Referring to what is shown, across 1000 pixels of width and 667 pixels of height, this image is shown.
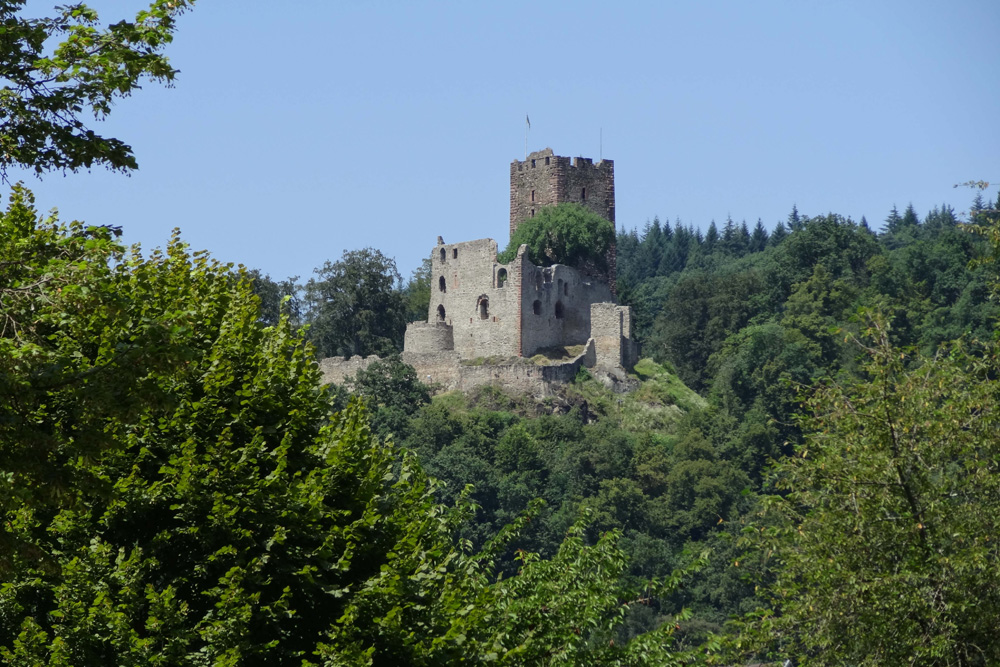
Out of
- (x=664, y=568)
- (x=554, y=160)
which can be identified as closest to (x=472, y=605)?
(x=664, y=568)

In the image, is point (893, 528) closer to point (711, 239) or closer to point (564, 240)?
point (564, 240)

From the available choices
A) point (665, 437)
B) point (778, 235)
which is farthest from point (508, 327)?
point (778, 235)

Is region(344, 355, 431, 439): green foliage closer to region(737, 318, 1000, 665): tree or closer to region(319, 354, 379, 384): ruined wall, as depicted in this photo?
region(319, 354, 379, 384): ruined wall

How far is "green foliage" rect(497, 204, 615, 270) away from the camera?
6725cm

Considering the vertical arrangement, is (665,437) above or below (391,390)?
below

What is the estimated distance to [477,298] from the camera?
63.6m

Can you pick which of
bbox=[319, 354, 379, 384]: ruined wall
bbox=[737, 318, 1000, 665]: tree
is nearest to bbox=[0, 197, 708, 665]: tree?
bbox=[737, 318, 1000, 665]: tree

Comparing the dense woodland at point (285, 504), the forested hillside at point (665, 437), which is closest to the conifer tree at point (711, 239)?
the forested hillside at point (665, 437)

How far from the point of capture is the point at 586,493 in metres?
65.4

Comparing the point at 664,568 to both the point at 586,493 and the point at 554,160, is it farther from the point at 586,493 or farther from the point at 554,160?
the point at 554,160

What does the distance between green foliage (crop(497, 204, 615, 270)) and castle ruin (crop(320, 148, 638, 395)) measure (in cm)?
151

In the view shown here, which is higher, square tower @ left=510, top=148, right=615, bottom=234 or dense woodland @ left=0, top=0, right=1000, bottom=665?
square tower @ left=510, top=148, right=615, bottom=234

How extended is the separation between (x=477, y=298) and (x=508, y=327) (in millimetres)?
2012

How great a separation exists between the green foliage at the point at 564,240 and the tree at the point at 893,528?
4771 cm
